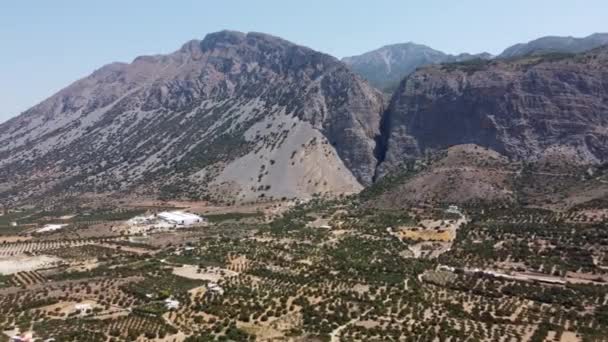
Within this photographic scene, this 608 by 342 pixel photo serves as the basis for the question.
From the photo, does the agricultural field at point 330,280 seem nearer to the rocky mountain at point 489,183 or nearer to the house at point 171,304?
the house at point 171,304

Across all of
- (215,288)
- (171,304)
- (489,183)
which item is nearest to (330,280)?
(215,288)

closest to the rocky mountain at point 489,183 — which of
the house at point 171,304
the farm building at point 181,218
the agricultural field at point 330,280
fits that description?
the agricultural field at point 330,280

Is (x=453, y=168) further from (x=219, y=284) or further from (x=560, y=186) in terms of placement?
(x=219, y=284)

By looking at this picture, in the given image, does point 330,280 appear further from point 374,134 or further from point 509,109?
point 374,134

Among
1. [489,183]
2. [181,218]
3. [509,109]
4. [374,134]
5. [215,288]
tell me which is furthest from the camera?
[374,134]

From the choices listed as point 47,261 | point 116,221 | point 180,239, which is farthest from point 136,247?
point 116,221

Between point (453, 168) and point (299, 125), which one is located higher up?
point (299, 125)
